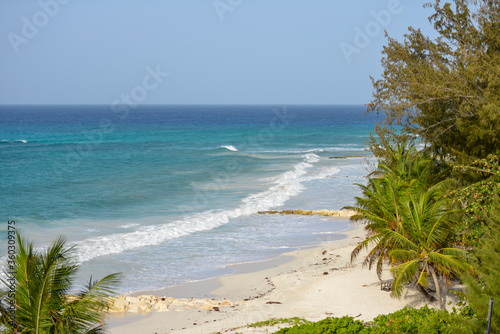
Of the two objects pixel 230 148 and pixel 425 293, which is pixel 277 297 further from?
pixel 230 148

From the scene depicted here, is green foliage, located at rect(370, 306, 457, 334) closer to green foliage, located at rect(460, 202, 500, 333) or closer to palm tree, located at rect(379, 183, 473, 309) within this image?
green foliage, located at rect(460, 202, 500, 333)

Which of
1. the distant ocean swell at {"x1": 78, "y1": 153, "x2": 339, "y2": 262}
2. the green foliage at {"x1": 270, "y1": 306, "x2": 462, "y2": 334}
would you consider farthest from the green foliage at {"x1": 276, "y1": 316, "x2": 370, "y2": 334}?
the distant ocean swell at {"x1": 78, "y1": 153, "x2": 339, "y2": 262}

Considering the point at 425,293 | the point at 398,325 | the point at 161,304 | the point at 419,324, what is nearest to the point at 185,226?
the point at 161,304

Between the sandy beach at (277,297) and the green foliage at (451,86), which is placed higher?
the green foliage at (451,86)

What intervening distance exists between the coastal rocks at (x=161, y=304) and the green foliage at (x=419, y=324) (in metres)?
6.12

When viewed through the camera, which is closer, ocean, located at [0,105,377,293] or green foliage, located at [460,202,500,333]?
green foliage, located at [460,202,500,333]

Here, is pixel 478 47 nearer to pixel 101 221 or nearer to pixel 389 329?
pixel 389 329

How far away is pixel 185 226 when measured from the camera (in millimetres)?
24672

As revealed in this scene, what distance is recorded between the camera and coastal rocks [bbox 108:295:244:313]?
1470cm

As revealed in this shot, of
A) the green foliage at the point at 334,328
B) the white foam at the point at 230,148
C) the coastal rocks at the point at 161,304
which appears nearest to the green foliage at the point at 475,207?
the green foliage at the point at 334,328

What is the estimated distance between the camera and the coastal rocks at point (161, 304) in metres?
14.7

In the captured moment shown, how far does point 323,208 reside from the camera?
2922 cm

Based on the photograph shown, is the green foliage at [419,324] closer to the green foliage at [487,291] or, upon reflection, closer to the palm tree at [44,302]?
the green foliage at [487,291]

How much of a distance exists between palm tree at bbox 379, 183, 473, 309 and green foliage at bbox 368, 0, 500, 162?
3557 millimetres
